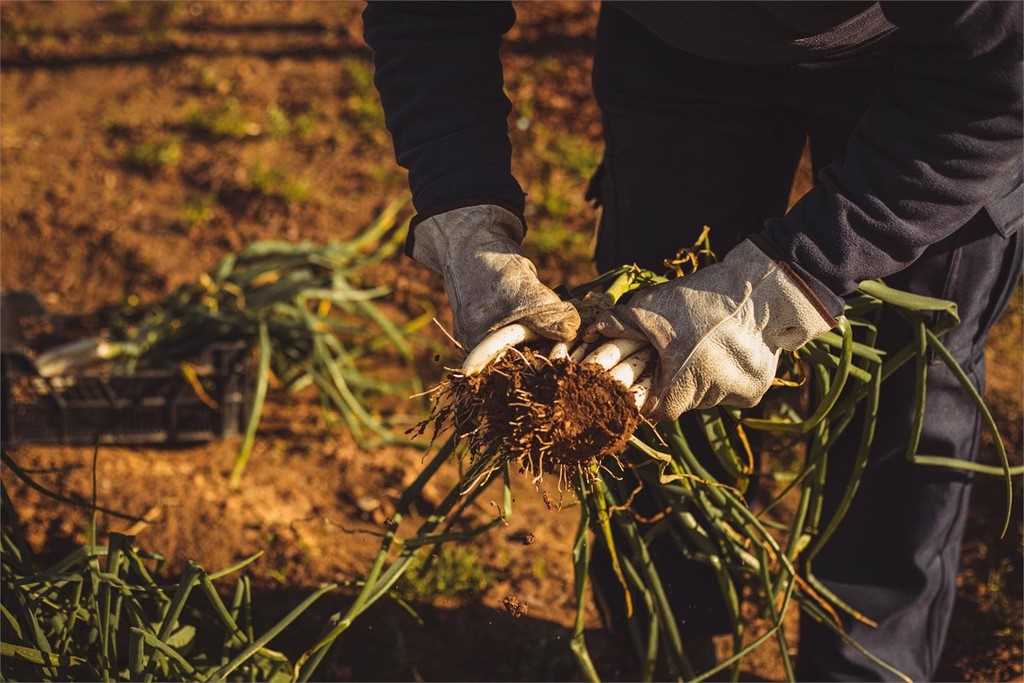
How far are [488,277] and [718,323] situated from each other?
1.01ft

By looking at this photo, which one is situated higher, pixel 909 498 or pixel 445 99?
pixel 445 99

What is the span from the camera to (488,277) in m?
1.39

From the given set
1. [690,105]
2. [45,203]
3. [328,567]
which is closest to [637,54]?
[690,105]

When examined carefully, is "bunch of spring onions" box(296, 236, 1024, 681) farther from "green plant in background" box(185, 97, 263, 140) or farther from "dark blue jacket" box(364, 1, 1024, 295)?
"green plant in background" box(185, 97, 263, 140)

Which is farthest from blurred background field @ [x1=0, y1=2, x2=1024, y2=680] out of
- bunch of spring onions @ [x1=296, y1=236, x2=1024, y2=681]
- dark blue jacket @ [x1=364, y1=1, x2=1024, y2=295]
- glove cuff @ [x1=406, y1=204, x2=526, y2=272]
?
dark blue jacket @ [x1=364, y1=1, x2=1024, y2=295]

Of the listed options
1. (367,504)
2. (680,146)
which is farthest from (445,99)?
(367,504)

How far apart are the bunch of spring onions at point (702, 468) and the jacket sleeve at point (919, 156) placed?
17cm

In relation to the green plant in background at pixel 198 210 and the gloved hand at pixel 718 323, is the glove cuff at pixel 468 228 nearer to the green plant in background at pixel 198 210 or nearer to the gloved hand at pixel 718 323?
the gloved hand at pixel 718 323

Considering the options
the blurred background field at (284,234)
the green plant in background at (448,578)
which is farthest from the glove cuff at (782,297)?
the green plant in background at (448,578)

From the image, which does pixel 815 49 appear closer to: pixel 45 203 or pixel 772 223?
pixel 772 223

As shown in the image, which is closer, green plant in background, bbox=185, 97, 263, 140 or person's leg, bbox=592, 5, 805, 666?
person's leg, bbox=592, 5, 805, 666

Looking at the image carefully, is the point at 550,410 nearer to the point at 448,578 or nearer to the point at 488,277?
the point at 488,277

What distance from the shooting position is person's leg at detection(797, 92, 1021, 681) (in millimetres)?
1523

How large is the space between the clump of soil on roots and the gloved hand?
0.09 meters
